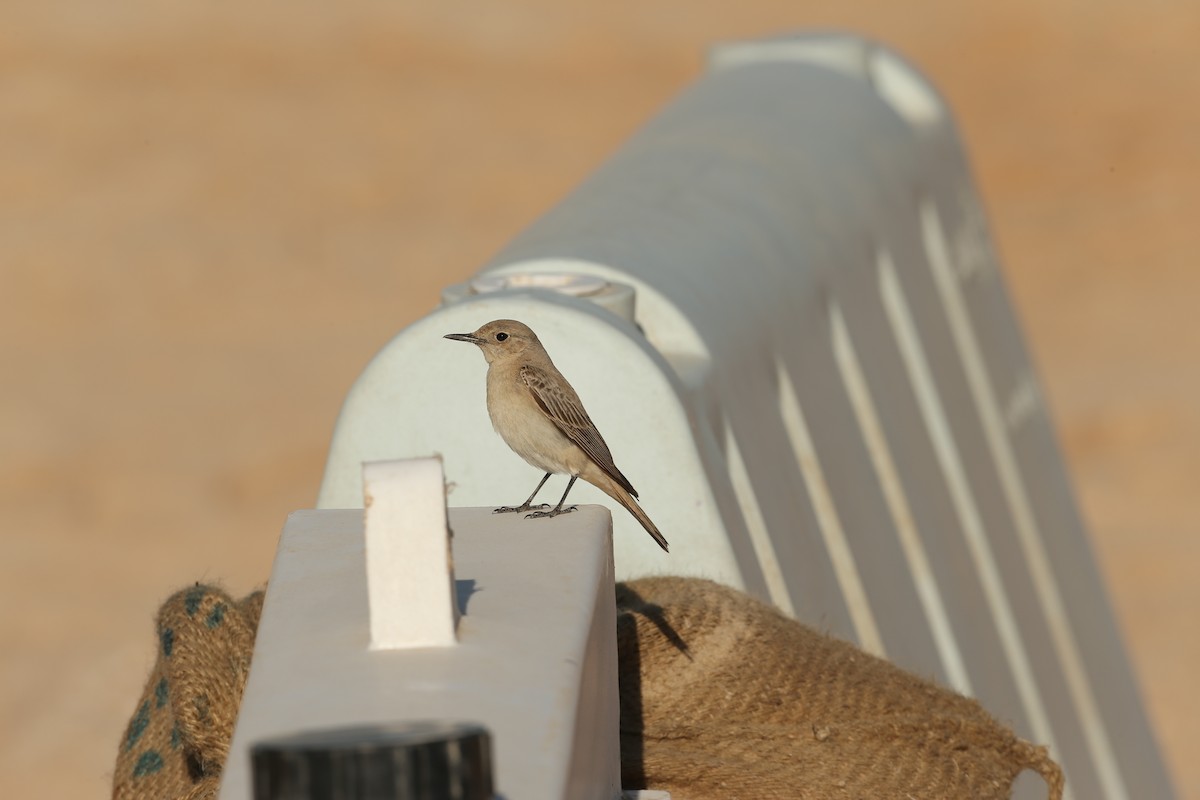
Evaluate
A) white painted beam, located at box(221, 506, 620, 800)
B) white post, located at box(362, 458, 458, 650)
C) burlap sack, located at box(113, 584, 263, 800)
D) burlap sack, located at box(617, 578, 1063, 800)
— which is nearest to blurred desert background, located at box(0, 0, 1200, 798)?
burlap sack, located at box(113, 584, 263, 800)

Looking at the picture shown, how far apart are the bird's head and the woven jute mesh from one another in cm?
57

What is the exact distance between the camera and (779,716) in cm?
407

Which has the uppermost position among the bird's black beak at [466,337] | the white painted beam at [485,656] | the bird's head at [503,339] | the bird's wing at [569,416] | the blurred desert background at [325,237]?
the blurred desert background at [325,237]

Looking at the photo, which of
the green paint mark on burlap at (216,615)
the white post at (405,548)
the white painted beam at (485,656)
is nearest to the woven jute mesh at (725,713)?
the green paint mark on burlap at (216,615)

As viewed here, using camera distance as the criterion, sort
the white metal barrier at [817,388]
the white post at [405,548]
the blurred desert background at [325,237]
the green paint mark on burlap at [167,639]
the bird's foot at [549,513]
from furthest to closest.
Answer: the blurred desert background at [325,237], the white metal barrier at [817,388], the green paint mark on burlap at [167,639], the bird's foot at [549,513], the white post at [405,548]

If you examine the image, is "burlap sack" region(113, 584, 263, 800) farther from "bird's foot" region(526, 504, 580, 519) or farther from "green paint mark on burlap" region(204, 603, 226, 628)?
"bird's foot" region(526, 504, 580, 519)

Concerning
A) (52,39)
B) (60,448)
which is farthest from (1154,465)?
(52,39)

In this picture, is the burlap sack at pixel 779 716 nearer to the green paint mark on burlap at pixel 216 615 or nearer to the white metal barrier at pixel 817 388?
the white metal barrier at pixel 817 388

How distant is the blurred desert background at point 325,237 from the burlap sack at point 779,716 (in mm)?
8104

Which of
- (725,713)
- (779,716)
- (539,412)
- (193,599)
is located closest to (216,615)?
(193,599)

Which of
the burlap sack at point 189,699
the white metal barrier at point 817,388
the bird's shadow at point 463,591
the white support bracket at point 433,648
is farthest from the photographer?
the white metal barrier at point 817,388

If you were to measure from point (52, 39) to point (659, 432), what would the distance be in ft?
93.9

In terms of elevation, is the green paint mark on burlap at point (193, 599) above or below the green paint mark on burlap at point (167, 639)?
above

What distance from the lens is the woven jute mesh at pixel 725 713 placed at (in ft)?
12.2
